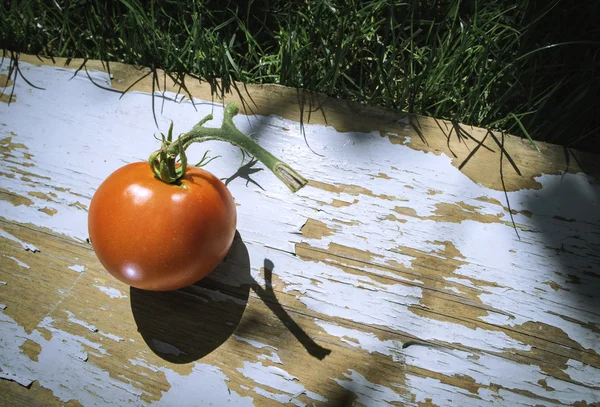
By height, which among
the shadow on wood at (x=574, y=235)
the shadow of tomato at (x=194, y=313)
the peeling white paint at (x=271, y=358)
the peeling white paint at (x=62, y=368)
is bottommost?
the peeling white paint at (x=62, y=368)

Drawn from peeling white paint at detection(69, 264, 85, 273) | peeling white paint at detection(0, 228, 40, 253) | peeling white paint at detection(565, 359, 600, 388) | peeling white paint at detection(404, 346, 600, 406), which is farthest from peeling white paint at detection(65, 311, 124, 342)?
peeling white paint at detection(565, 359, 600, 388)

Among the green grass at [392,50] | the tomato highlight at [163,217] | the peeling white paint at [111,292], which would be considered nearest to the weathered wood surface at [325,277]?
the peeling white paint at [111,292]

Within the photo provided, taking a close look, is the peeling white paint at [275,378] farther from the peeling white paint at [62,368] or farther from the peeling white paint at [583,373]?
the peeling white paint at [583,373]

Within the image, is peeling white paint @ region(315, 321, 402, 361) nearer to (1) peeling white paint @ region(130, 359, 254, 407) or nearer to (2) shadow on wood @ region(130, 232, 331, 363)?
(2) shadow on wood @ region(130, 232, 331, 363)

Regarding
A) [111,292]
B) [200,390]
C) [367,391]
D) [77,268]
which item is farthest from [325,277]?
[77,268]

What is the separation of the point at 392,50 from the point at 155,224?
37.4 inches

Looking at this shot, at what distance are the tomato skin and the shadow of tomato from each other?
0.18 m

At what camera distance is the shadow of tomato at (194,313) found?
1311 millimetres

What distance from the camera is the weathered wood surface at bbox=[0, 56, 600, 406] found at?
129 cm

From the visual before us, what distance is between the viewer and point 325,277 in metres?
1.37

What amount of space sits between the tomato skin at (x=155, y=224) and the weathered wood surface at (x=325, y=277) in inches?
9.3

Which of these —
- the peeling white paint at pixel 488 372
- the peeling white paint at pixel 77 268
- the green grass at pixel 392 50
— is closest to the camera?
the peeling white paint at pixel 488 372

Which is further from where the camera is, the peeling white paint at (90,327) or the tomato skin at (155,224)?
the peeling white paint at (90,327)

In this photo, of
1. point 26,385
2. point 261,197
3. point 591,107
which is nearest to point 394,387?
point 261,197
